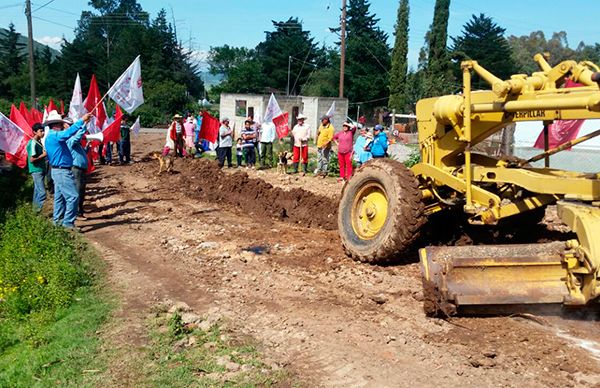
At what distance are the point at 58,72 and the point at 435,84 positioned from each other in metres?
37.4

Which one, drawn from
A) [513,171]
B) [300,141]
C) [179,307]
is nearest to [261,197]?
[300,141]

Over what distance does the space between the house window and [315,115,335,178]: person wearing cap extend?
23101 millimetres

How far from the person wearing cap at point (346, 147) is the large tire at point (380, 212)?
6.74 m

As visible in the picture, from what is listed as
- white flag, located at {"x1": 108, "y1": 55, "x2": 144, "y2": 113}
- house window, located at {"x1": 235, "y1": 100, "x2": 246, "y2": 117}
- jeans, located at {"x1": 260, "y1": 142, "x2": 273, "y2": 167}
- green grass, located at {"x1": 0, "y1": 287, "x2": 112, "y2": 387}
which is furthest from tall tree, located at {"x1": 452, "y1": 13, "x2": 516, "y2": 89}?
green grass, located at {"x1": 0, "y1": 287, "x2": 112, "y2": 387}

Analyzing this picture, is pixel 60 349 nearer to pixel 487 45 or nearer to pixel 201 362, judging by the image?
pixel 201 362

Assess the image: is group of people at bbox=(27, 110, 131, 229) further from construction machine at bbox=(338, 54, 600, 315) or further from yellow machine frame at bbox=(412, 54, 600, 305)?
yellow machine frame at bbox=(412, 54, 600, 305)

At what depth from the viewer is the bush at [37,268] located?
6777mm

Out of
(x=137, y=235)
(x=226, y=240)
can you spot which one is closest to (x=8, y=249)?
(x=137, y=235)

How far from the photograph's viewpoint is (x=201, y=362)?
15.8 ft

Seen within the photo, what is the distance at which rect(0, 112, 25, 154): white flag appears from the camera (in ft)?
37.4

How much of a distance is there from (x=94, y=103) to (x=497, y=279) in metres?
12.0

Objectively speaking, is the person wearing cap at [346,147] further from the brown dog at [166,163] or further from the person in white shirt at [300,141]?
the brown dog at [166,163]

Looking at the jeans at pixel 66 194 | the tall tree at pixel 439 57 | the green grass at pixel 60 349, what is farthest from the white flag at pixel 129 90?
the tall tree at pixel 439 57

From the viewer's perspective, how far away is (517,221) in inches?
302
